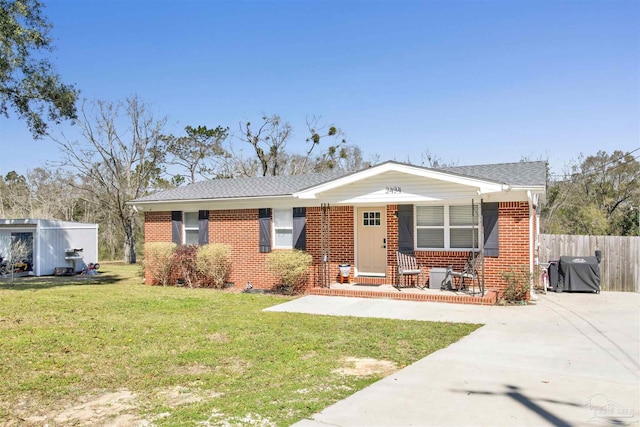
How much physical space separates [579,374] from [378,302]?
5.94 m

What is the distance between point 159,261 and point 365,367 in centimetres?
1115

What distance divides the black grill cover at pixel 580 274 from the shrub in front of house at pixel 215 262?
10.0 m

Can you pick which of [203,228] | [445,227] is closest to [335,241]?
[445,227]

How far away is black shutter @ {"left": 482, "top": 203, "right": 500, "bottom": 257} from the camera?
11.6 metres

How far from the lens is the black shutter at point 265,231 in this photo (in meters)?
14.6

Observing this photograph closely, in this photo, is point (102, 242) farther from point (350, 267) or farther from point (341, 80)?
point (350, 267)

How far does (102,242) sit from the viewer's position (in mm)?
36719

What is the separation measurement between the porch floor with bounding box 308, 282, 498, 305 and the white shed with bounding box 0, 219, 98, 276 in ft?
44.2

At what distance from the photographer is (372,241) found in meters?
14.0

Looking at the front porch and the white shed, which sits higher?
the white shed

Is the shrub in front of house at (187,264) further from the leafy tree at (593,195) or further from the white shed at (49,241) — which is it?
the leafy tree at (593,195)

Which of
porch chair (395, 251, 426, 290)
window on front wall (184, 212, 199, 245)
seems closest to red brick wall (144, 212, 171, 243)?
window on front wall (184, 212, 199, 245)

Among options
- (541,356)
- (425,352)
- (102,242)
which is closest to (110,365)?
(425,352)

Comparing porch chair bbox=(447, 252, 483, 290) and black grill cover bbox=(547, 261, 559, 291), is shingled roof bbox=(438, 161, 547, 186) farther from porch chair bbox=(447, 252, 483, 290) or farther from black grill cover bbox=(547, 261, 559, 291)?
black grill cover bbox=(547, 261, 559, 291)
